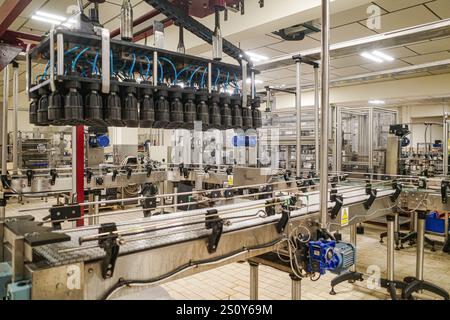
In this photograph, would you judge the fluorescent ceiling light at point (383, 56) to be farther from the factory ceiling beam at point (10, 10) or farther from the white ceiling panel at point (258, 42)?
the factory ceiling beam at point (10, 10)

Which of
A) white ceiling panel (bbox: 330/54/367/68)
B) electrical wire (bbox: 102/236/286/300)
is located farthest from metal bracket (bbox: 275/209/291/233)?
white ceiling panel (bbox: 330/54/367/68)

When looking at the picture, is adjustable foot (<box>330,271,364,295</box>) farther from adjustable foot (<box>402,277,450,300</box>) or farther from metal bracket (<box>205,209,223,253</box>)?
metal bracket (<box>205,209,223,253</box>)

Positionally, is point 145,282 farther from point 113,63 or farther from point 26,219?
point 113,63

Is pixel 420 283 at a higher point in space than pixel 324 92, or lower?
lower

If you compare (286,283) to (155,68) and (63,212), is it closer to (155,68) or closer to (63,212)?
(63,212)

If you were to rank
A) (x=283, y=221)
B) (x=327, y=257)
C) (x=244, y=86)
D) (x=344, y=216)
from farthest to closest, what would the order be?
1. (x=344, y=216)
2. (x=244, y=86)
3. (x=283, y=221)
4. (x=327, y=257)

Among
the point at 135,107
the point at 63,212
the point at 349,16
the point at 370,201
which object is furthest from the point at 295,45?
the point at 63,212

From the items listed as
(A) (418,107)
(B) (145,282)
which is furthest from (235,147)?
(A) (418,107)

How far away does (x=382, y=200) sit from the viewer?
2.79m

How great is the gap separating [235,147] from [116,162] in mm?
3103

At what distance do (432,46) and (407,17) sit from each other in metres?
1.74

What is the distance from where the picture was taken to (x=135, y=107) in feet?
4.92

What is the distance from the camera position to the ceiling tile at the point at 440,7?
3.75m

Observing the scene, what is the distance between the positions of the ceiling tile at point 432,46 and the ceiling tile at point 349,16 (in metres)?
1.79
